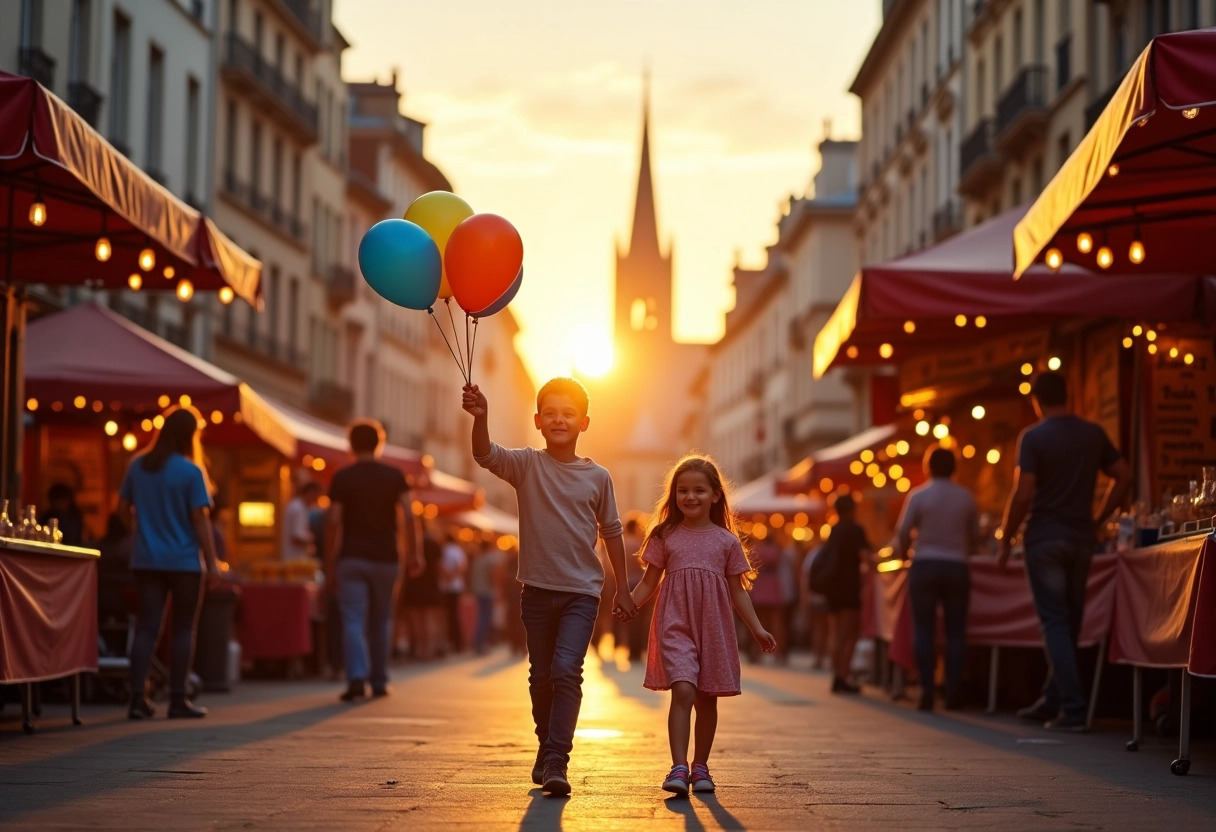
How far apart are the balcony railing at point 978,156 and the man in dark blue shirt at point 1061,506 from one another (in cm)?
2812

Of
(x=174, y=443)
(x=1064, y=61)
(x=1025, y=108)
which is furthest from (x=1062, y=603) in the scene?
(x=1025, y=108)

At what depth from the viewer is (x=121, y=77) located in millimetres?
37406

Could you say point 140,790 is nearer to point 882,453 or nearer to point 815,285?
point 882,453

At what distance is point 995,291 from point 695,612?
27.4 feet

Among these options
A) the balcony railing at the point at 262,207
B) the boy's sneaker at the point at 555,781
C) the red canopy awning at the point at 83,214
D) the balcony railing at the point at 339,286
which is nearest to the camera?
the boy's sneaker at the point at 555,781

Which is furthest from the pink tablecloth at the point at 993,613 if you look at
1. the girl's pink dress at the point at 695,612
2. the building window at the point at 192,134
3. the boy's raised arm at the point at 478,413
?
the building window at the point at 192,134

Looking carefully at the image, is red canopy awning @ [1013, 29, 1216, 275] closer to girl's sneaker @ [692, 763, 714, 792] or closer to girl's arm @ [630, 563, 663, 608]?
girl's arm @ [630, 563, 663, 608]

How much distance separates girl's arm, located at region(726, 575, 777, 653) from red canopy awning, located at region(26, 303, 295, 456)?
9777 millimetres

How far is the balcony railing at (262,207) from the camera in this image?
46.9 meters

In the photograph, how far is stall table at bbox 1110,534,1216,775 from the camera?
31.7 ft

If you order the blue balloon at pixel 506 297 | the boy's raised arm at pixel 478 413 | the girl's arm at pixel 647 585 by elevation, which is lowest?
the girl's arm at pixel 647 585

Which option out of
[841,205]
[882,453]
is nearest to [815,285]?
[841,205]

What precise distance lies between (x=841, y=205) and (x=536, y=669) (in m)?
59.8

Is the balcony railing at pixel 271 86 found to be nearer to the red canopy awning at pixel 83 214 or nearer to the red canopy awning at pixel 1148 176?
the red canopy awning at pixel 83 214
